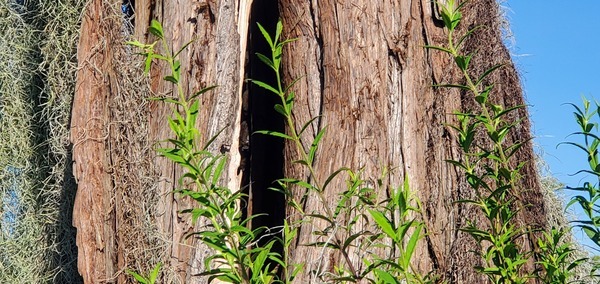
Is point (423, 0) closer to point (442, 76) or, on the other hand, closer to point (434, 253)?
point (442, 76)

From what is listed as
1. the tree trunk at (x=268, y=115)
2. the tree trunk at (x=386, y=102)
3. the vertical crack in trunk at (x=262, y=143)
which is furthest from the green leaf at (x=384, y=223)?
the vertical crack in trunk at (x=262, y=143)

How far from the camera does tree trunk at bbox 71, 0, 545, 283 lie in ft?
11.4

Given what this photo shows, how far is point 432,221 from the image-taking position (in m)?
3.53

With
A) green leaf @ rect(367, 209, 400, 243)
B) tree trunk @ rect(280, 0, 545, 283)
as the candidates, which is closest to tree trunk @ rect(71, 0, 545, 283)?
tree trunk @ rect(280, 0, 545, 283)

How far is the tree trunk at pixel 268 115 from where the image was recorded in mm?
3467

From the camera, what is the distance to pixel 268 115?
4.19 metres

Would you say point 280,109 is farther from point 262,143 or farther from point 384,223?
point 262,143

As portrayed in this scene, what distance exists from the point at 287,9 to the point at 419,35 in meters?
0.59

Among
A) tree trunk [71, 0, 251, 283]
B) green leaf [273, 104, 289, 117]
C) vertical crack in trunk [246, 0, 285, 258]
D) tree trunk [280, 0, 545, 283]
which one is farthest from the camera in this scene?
vertical crack in trunk [246, 0, 285, 258]

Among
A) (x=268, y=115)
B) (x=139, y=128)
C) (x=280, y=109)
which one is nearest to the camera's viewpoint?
(x=280, y=109)

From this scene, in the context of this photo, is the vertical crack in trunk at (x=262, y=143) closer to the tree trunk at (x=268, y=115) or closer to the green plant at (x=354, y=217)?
the tree trunk at (x=268, y=115)

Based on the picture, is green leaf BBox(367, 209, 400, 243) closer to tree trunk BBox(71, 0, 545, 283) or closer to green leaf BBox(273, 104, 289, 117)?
green leaf BBox(273, 104, 289, 117)

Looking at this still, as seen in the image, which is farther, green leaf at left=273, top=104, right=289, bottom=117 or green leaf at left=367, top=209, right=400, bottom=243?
green leaf at left=273, top=104, right=289, bottom=117

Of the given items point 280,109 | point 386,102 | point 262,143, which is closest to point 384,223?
point 280,109
